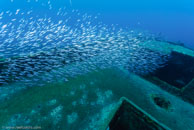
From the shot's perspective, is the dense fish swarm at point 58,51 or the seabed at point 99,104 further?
the dense fish swarm at point 58,51

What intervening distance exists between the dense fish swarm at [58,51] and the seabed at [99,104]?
1.78 m

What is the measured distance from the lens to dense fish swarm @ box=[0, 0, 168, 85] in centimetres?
1113

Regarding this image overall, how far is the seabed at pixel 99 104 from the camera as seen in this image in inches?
268

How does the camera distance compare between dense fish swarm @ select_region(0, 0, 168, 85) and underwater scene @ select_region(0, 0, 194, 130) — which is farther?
dense fish swarm @ select_region(0, 0, 168, 85)

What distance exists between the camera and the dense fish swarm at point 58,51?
11.1m

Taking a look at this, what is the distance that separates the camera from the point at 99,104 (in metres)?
8.28

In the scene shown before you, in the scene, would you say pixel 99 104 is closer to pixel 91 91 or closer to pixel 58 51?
pixel 91 91

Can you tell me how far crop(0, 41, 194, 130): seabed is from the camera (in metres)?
Result: 6.80

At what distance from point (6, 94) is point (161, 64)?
75.3ft

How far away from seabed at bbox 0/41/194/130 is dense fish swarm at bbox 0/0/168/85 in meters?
1.78

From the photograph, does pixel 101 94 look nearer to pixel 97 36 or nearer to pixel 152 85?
pixel 152 85

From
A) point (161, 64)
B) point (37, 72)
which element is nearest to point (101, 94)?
point (37, 72)

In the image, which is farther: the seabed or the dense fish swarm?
the dense fish swarm

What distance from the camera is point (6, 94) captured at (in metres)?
8.09
